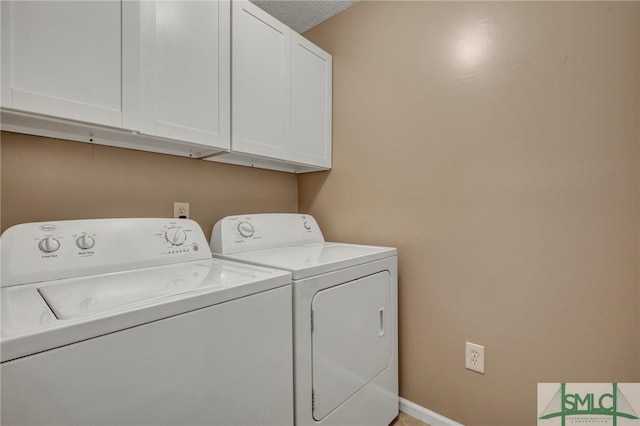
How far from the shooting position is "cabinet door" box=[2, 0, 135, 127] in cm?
88

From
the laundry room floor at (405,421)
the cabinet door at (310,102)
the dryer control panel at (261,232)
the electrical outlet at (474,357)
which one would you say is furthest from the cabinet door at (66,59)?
the laundry room floor at (405,421)

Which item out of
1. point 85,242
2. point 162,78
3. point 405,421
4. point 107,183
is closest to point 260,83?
point 162,78

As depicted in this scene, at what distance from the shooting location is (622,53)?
3.71 ft

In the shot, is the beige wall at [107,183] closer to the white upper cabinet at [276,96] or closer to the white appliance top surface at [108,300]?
the white upper cabinet at [276,96]

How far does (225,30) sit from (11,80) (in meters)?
0.84

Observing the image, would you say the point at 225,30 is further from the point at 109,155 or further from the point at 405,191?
the point at 405,191

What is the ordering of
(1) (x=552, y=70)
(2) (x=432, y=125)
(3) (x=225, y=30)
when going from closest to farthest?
(1) (x=552, y=70), (3) (x=225, y=30), (2) (x=432, y=125)

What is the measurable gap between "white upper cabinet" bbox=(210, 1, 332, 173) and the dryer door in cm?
82

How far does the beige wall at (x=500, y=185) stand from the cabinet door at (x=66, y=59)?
1272mm

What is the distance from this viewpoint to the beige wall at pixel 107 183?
1.10 metres

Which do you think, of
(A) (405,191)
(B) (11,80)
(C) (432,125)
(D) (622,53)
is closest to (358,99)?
(C) (432,125)

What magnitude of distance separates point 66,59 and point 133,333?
897mm

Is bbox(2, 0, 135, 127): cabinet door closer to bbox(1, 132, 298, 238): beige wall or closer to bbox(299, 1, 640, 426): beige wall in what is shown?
bbox(1, 132, 298, 238): beige wall

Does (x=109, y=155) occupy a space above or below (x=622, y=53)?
below
